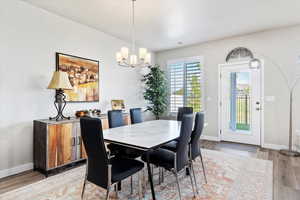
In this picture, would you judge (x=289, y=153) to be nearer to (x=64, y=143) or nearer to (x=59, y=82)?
(x=64, y=143)

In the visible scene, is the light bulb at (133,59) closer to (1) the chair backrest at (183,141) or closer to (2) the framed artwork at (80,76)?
(1) the chair backrest at (183,141)

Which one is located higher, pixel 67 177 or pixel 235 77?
pixel 235 77

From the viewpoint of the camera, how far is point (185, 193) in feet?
6.90

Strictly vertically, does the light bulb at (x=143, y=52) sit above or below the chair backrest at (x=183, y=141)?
above

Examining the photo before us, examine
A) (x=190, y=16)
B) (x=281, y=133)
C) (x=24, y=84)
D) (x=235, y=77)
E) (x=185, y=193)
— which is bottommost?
(x=185, y=193)

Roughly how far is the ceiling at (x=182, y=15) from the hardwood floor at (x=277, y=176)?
274 cm

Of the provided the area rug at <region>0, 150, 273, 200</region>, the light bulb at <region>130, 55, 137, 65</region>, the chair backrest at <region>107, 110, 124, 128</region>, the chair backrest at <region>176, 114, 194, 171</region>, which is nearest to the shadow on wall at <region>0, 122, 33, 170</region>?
the area rug at <region>0, 150, 273, 200</region>

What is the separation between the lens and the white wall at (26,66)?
256 cm

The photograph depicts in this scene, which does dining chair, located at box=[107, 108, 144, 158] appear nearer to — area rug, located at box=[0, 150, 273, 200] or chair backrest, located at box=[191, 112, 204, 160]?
area rug, located at box=[0, 150, 273, 200]

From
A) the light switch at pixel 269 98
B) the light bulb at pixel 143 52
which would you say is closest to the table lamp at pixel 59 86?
the light bulb at pixel 143 52

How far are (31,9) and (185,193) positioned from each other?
145 inches

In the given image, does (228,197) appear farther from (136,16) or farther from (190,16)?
(136,16)

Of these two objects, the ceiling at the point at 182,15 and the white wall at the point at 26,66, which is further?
the ceiling at the point at 182,15

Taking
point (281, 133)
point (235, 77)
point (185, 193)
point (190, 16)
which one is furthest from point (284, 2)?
point (185, 193)
